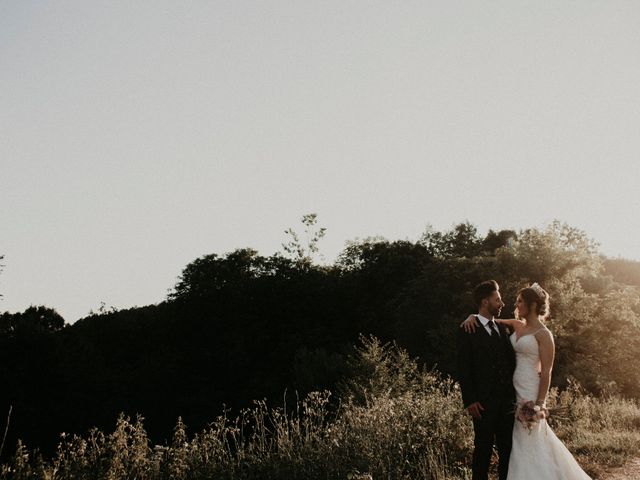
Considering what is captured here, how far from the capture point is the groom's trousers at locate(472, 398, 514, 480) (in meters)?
4.50

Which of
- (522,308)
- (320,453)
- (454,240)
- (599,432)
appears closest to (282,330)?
(454,240)

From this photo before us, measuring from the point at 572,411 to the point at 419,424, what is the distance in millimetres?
3172

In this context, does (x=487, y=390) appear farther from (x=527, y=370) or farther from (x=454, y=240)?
(x=454, y=240)

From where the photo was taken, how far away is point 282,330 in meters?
28.5

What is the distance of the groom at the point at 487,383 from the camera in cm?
452

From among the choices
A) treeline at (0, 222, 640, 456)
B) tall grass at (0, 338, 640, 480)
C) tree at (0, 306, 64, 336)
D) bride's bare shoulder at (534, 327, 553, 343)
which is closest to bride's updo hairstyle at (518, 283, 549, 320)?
bride's bare shoulder at (534, 327, 553, 343)

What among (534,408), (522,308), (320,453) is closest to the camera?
(534,408)

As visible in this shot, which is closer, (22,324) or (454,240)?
(22,324)

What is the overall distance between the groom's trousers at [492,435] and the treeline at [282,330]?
42.9 feet

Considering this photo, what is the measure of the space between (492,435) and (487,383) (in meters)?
0.47

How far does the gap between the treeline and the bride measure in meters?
13.2

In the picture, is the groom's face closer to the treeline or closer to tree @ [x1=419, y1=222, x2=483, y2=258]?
the treeline

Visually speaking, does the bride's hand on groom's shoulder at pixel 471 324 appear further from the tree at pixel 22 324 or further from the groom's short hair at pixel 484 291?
the tree at pixel 22 324

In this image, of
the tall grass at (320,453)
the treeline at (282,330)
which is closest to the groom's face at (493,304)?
the tall grass at (320,453)
